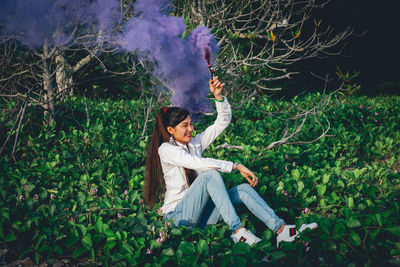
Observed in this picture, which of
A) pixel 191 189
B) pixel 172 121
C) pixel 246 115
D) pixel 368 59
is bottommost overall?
pixel 368 59

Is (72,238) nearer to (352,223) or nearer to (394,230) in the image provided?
(352,223)

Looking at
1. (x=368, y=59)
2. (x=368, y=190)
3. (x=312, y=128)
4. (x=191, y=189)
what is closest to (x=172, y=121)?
(x=191, y=189)

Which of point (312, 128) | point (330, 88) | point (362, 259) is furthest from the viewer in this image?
point (330, 88)

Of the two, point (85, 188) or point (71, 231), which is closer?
point (71, 231)

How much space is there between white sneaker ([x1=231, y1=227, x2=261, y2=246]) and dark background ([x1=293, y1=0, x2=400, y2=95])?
313 inches

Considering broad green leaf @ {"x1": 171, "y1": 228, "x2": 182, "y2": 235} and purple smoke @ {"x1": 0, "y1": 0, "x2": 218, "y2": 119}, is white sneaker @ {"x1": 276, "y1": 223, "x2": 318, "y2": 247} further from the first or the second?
purple smoke @ {"x1": 0, "y1": 0, "x2": 218, "y2": 119}

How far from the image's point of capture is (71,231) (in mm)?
2061

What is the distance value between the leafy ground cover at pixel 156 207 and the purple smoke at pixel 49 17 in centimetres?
123

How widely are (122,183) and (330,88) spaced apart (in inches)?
349

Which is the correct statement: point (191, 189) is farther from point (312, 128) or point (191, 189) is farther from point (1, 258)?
point (312, 128)

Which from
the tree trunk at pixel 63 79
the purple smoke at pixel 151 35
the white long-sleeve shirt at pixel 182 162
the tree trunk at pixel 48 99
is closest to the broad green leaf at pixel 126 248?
the white long-sleeve shirt at pixel 182 162

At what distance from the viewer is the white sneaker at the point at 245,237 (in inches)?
82.0

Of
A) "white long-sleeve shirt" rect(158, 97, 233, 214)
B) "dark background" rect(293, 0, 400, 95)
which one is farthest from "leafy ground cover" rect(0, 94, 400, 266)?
"dark background" rect(293, 0, 400, 95)

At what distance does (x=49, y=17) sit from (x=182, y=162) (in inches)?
57.3
